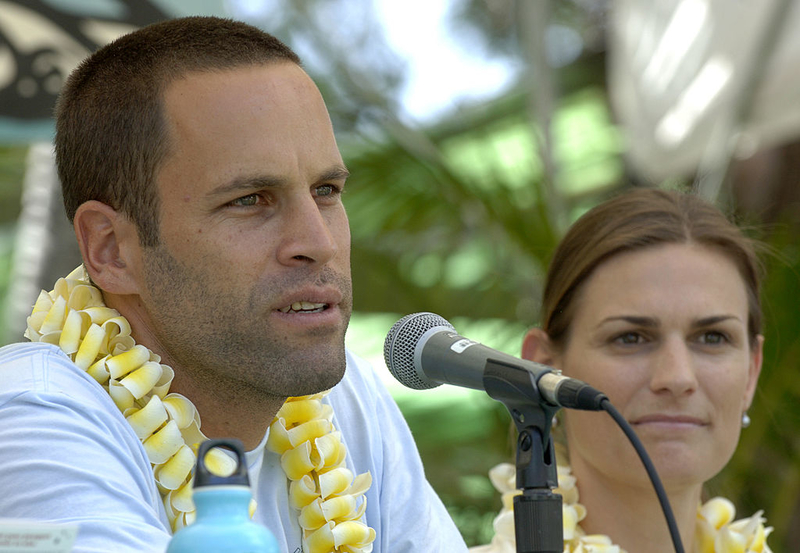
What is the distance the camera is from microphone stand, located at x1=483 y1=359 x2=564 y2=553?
141 centimetres

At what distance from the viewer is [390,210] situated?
4.83 meters

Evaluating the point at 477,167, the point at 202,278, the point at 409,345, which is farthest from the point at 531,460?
the point at 477,167

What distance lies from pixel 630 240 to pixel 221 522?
1.79 m

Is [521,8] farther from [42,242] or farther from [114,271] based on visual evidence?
[114,271]

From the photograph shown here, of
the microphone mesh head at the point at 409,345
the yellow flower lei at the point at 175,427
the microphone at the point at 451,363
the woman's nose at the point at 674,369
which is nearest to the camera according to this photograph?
the microphone at the point at 451,363

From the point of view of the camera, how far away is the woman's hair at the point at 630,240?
2.64 metres

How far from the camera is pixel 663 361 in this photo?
247cm

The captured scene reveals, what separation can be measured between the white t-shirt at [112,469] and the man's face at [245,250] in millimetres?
228

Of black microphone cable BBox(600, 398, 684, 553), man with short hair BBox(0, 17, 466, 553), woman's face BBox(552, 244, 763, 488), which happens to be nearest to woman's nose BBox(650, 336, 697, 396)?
woman's face BBox(552, 244, 763, 488)

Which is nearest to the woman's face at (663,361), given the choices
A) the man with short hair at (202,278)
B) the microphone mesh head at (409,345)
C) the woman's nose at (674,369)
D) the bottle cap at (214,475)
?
the woman's nose at (674,369)

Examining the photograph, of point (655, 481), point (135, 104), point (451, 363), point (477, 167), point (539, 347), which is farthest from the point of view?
point (477, 167)

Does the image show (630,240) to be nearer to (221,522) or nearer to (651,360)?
(651,360)

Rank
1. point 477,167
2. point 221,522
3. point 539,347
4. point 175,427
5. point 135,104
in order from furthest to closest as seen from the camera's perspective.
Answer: point 477,167
point 539,347
point 135,104
point 175,427
point 221,522

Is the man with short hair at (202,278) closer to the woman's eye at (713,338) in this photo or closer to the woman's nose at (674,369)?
the woman's nose at (674,369)
